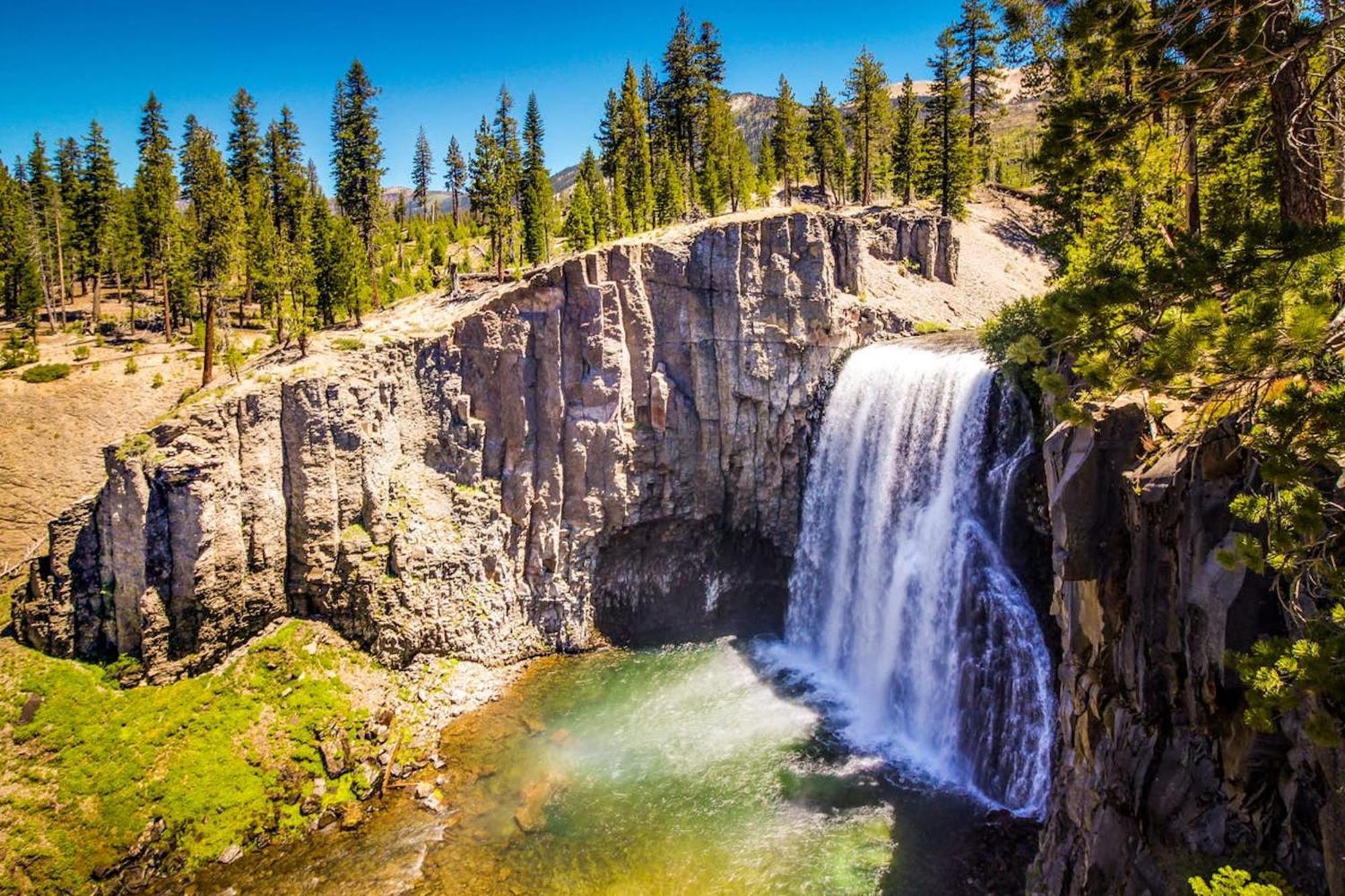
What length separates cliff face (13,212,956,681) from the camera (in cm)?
2459

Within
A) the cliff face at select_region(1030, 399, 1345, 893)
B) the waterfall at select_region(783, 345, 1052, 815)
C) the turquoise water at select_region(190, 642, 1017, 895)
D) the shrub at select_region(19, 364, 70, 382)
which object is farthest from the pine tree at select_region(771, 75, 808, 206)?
the shrub at select_region(19, 364, 70, 382)

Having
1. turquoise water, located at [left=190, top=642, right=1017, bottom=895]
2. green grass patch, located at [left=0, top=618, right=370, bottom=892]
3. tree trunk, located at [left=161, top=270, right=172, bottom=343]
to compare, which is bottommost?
turquoise water, located at [left=190, top=642, right=1017, bottom=895]

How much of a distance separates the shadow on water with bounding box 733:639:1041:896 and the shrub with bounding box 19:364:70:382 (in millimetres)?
43179

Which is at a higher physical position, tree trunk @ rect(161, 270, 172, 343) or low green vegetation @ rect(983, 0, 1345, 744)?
tree trunk @ rect(161, 270, 172, 343)

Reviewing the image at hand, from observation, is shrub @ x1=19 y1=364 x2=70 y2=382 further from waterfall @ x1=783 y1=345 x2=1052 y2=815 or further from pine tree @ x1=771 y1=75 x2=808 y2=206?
pine tree @ x1=771 y1=75 x2=808 y2=206

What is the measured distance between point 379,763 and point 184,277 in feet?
117

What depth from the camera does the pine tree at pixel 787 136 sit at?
181ft

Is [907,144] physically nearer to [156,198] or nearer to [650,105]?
[650,105]

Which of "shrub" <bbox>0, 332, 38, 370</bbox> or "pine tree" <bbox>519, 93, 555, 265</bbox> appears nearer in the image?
"shrub" <bbox>0, 332, 38, 370</bbox>

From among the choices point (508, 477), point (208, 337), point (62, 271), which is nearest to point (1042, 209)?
point (508, 477)

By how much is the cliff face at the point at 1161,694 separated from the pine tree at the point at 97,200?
64.1 meters

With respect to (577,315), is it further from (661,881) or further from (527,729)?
(661,881)

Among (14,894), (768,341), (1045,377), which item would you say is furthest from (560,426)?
(1045,377)

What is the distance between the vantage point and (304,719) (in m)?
24.9
